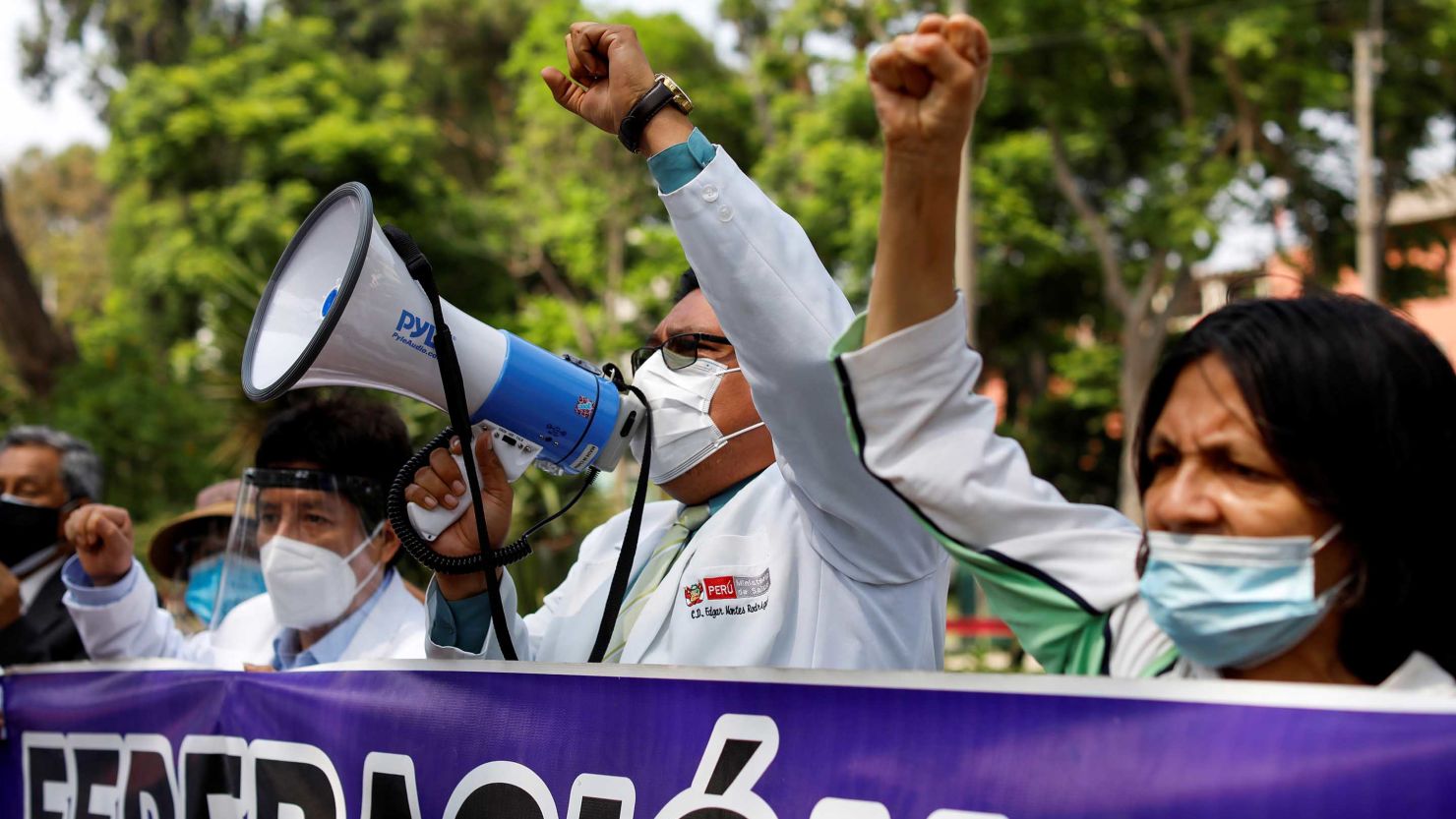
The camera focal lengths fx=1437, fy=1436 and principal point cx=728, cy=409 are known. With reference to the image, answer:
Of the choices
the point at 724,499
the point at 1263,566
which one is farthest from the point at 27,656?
the point at 1263,566

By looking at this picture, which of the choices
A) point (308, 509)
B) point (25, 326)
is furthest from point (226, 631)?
point (25, 326)

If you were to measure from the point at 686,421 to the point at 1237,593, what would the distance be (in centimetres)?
116

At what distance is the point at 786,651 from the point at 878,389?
30.5 inches

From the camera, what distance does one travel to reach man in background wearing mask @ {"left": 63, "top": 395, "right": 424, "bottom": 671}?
3100 mm

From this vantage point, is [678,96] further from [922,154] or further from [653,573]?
[653,573]

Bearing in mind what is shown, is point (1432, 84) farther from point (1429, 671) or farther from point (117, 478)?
point (1429, 671)

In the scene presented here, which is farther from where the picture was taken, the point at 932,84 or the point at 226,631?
the point at 226,631

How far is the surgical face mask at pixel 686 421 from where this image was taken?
2.50 metres

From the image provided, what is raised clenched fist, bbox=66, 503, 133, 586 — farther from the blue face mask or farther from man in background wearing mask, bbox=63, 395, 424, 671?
the blue face mask

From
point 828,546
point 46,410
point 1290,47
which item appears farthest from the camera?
point 1290,47

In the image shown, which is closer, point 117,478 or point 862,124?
point 117,478

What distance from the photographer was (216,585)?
4398 mm

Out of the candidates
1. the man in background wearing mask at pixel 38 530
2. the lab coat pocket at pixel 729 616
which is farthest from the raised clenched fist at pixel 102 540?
the lab coat pocket at pixel 729 616

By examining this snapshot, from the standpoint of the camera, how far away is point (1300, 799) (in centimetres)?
147
